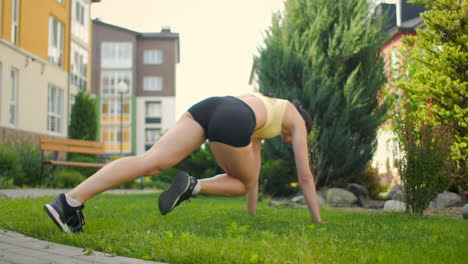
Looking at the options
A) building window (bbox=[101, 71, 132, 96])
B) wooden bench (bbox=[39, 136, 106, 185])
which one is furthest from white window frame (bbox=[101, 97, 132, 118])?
wooden bench (bbox=[39, 136, 106, 185])

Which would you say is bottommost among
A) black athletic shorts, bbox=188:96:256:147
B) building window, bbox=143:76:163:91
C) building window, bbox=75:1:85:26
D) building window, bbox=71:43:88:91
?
black athletic shorts, bbox=188:96:256:147

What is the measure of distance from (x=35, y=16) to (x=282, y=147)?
12.3m

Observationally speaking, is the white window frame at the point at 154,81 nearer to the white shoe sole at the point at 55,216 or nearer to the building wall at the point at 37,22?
the building wall at the point at 37,22

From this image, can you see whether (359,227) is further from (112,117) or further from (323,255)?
(112,117)

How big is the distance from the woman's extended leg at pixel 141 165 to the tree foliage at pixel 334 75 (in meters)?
6.30

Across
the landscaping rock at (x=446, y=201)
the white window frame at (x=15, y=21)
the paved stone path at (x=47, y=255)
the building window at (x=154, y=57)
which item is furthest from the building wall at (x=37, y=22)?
the building window at (x=154, y=57)

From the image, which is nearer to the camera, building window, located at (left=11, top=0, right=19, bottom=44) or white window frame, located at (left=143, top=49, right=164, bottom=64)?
building window, located at (left=11, top=0, right=19, bottom=44)

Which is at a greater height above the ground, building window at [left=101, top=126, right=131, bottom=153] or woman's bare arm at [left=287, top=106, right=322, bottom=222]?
building window at [left=101, top=126, right=131, bottom=153]

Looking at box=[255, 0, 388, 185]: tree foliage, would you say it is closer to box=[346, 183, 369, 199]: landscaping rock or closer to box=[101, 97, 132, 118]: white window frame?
box=[346, 183, 369, 199]: landscaping rock

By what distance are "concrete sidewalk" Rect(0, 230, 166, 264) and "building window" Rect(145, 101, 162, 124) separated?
44.1 m

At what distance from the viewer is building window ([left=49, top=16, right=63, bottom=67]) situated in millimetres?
20544

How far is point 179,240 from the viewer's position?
317 cm

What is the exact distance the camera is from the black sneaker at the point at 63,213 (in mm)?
3420

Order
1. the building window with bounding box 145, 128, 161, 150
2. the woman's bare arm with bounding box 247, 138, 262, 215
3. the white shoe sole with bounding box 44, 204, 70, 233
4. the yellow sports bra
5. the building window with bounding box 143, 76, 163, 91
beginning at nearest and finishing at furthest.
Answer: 1. the white shoe sole with bounding box 44, 204, 70, 233
2. the yellow sports bra
3. the woman's bare arm with bounding box 247, 138, 262, 215
4. the building window with bounding box 143, 76, 163, 91
5. the building window with bounding box 145, 128, 161, 150
